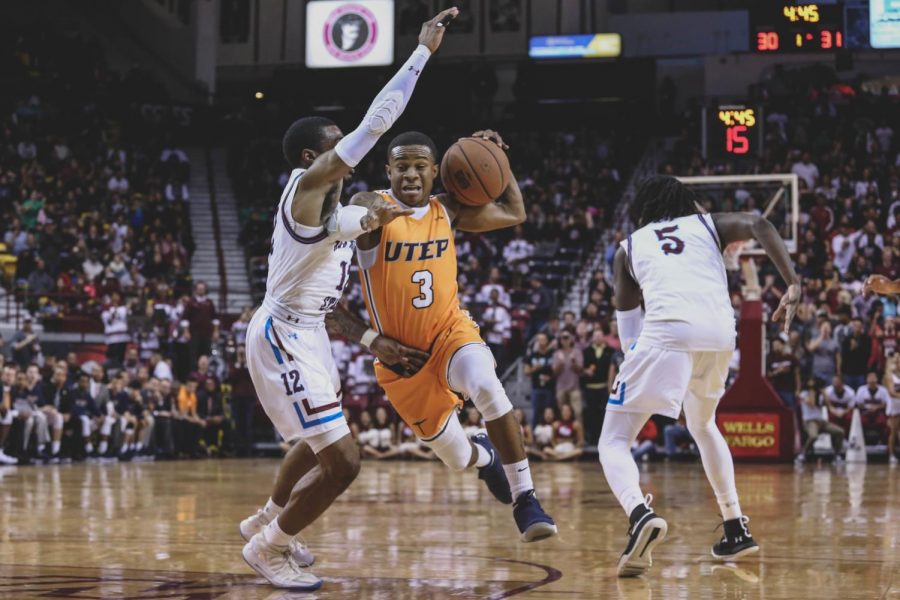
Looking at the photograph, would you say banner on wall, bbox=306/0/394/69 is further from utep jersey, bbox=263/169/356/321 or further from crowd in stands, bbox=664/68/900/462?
utep jersey, bbox=263/169/356/321

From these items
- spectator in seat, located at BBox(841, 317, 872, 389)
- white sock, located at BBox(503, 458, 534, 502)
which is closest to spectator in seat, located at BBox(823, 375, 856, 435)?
spectator in seat, located at BBox(841, 317, 872, 389)

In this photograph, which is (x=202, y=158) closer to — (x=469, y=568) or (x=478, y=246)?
(x=478, y=246)

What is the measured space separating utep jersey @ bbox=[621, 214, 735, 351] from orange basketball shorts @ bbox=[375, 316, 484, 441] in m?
0.86

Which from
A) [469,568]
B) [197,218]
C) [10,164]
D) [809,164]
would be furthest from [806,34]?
[469,568]

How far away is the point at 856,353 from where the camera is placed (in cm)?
1562

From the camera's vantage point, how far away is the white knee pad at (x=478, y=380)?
5516 mm

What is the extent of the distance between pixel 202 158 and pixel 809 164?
14135 mm

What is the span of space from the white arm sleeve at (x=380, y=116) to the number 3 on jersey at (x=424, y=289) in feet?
2.82

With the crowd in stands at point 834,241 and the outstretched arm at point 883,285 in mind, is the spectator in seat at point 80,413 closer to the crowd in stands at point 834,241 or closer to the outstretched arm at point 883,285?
the crowd in stands at point 834,241

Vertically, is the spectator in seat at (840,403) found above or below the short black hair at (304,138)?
below

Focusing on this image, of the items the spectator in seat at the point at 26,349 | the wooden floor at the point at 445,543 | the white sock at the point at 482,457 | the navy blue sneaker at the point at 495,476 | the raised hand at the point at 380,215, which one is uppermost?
the raised hand at the point at 380,215

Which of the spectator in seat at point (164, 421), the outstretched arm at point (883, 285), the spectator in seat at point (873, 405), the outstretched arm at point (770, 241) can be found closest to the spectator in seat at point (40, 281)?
the spectator in seat at point (164, 421)

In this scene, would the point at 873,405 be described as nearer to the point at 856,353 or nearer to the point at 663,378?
the point at 856,353

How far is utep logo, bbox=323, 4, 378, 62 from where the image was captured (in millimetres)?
26531
